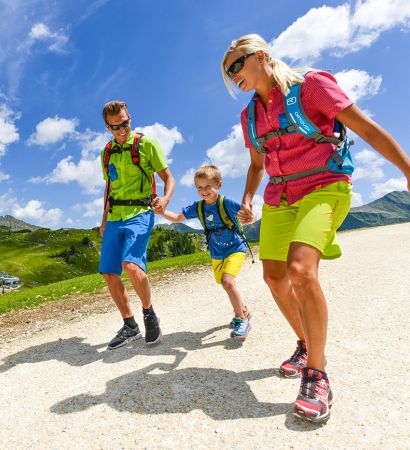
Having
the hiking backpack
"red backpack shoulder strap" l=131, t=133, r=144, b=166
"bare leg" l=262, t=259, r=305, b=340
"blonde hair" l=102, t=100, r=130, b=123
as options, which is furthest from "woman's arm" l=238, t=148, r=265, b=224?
"blonde hair" l=102, t=100, r=130, b=123

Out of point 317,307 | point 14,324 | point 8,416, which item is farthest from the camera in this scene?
point 14,324

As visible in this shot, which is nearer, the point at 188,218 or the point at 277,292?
the point at 277,292

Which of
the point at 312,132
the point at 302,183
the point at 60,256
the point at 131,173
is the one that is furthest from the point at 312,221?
the point at 60,256

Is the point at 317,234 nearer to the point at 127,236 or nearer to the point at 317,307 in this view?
the point at 317,307

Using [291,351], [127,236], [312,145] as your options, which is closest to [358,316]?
[291,351]

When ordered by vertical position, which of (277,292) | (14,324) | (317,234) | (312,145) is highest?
(312,145)

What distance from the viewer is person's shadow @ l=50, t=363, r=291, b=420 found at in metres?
3.74

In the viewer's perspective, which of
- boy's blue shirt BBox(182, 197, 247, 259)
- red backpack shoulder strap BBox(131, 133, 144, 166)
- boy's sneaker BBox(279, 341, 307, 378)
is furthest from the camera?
boy's blue shirt BBox(182, 197, 247, 259)

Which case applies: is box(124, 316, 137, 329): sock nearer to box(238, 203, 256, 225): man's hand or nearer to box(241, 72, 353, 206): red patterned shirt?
box(238, 203, 256, 225): man's hand

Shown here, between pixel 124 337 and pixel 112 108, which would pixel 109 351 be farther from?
pixel 112 108

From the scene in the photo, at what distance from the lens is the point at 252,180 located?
5.05m

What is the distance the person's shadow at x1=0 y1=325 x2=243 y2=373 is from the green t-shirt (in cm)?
217

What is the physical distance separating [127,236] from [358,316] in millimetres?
4011

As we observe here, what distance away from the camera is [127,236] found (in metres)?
6.33
